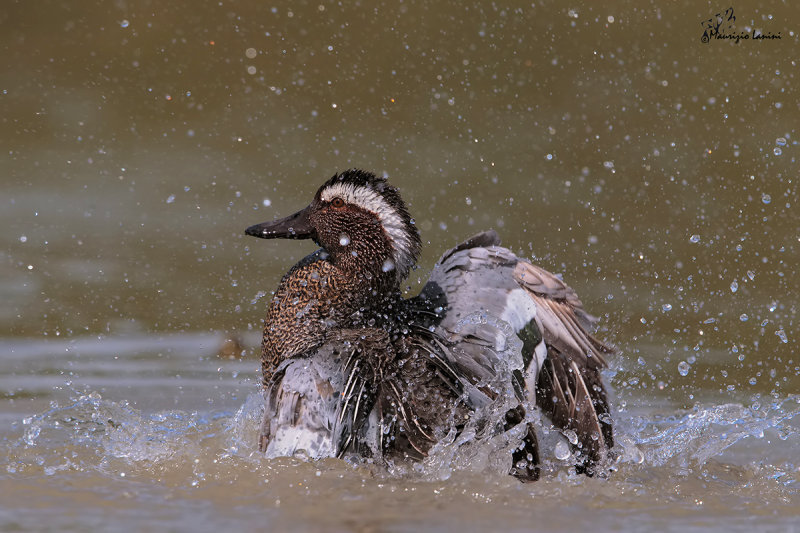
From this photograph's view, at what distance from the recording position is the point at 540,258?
282 inches

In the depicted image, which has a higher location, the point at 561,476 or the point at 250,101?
the point at 250,101

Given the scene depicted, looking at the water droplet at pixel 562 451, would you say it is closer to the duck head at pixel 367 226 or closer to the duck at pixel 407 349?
the duck at pixel 407 349

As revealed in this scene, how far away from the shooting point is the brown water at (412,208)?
3.80m

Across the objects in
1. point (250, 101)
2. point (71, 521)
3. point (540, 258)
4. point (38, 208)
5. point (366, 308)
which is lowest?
point (71, 521)

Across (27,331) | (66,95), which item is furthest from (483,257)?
(66,95)

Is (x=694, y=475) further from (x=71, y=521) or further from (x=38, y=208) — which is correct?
(x=38, y=208)

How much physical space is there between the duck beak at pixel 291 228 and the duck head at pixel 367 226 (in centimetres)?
10

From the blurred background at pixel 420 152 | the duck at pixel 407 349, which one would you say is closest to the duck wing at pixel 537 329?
the duck at pixel 407 349

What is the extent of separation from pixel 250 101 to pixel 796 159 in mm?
4615

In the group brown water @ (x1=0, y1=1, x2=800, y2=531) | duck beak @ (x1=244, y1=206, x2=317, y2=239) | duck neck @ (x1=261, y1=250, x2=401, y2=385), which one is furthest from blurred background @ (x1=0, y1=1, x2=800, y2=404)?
duck neck @ (x1=261, y1=250, x2=401, y2=385)

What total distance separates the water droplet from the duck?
4cm

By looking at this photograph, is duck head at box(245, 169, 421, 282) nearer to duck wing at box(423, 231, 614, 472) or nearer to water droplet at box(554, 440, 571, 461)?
duck wing at box(423, 231, 614, 472)

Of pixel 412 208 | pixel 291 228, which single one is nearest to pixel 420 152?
pixel 412 208

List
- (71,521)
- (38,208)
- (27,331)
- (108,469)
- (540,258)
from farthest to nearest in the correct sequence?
1. (38,208)
2. (540,258)
3. (27,331)
4. (108,469)
5. (71,521)
